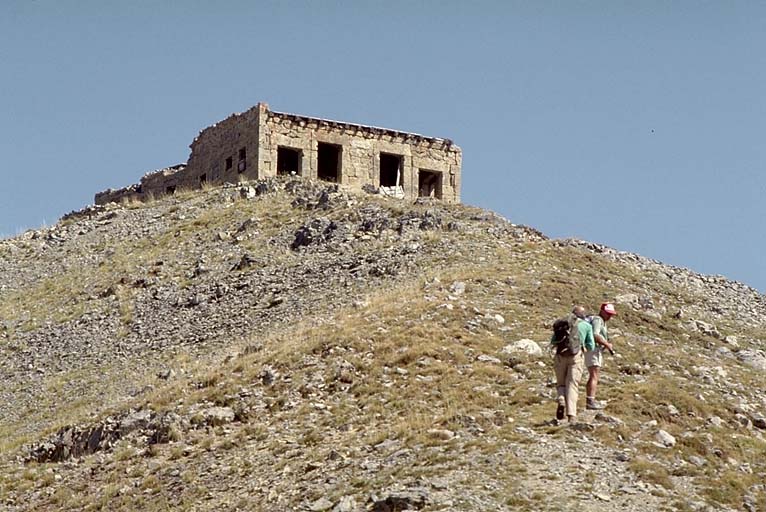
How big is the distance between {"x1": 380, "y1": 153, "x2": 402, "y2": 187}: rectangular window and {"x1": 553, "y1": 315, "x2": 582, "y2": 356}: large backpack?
82.9 feet

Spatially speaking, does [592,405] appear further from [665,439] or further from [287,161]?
[287,161]

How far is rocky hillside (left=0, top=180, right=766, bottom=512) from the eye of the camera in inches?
789

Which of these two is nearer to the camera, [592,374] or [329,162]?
[592,374]

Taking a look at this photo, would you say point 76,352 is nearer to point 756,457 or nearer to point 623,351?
point 623,351

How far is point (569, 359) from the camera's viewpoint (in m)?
21.0

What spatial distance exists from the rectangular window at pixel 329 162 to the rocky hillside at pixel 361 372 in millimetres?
3473

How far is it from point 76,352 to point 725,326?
16039 mm

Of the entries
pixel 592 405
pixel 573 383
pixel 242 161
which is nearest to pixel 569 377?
pixel 573 383

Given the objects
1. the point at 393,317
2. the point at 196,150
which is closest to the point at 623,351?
the point at 393,317

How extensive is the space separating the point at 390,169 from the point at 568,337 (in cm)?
2677

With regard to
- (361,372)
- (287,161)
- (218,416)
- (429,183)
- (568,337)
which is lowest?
(218,416)

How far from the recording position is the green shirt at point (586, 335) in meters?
21.2

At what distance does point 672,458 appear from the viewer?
66.5ft

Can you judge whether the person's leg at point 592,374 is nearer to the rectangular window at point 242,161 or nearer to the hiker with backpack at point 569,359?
the hiker with backpack at point 569,359
